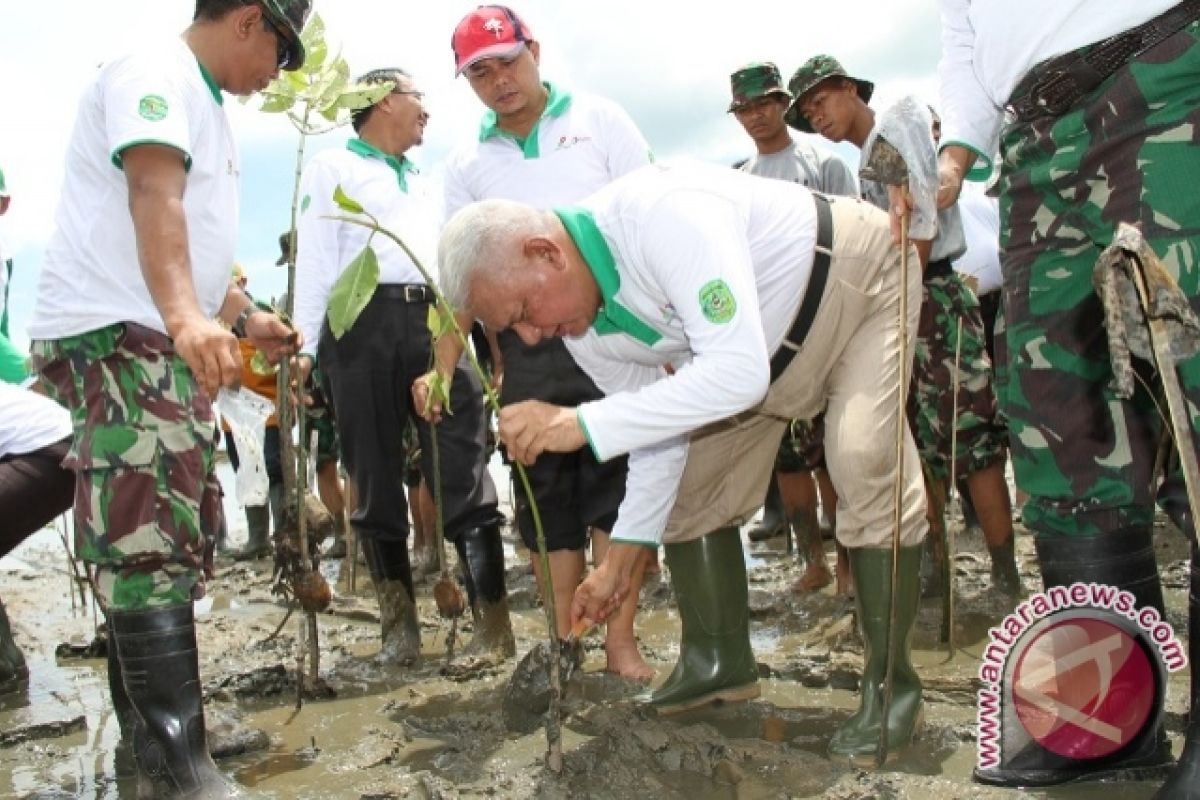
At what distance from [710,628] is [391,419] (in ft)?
4.97

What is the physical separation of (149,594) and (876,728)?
5.88 ft

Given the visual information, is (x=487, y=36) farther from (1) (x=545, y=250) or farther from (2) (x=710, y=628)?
(2) (x=710, y=628)

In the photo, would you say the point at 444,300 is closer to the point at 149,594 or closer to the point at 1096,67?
the point at 149,594

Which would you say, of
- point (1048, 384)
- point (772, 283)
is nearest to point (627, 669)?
point (772, 283)

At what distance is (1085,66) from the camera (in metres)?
2.20

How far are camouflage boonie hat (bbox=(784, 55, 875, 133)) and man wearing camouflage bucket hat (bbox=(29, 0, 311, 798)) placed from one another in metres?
2.71

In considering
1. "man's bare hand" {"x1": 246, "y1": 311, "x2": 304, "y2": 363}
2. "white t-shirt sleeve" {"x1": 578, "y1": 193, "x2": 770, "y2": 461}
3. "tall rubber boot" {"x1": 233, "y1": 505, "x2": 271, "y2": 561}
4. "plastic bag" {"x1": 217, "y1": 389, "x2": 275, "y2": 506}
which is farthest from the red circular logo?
"tall rubber boot" {"x1": 233, "y1": 505, "x2": 271, "y2": 561}

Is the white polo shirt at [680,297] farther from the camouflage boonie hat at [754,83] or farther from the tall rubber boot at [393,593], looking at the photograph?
the camouflage boonie hat at [754,83]

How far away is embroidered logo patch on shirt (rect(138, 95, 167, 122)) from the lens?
262 cm

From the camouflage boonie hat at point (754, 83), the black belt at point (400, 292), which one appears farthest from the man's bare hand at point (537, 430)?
the camouflage boonie hat at point (754, 83)

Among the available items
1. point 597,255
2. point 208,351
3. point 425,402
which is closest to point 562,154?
point 425,402

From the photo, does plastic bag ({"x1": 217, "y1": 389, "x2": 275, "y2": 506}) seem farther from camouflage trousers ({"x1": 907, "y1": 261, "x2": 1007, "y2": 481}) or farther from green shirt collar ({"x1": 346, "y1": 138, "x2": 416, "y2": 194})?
camouflage trousers ({"x1": 907, "y1": 261, "x2": 1007, "y2": 481})

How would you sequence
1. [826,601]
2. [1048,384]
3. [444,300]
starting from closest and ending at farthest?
1. [1048,384]
2. [444,300]
3. [826,601]

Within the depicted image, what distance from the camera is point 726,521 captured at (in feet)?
10.8
